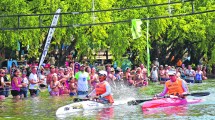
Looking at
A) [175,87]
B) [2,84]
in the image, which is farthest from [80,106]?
[2,84]

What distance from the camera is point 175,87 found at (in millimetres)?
24375

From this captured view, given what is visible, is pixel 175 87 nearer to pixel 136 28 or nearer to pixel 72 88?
pixel 72 88

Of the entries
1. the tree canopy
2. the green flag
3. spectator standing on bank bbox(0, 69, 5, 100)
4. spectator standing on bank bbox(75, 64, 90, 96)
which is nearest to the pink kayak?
spectator standing on bank bbox(75, 64, 90, 96)

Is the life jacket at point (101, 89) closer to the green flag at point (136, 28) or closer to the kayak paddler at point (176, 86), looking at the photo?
the kayak paddler at point (176, 86)

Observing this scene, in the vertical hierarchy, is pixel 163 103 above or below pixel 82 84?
below

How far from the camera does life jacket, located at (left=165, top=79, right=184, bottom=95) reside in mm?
24375

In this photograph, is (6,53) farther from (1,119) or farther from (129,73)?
(1,119)

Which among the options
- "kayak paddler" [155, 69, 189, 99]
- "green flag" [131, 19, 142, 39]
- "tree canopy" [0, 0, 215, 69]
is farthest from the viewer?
"green flag" [131, 19, 142, 39]

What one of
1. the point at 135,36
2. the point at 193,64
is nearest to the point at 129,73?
the point at 135,36

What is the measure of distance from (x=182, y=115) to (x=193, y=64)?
37788 mm

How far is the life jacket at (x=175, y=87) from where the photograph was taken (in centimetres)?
2438

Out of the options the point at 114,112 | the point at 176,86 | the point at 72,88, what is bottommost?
the point at 114,112

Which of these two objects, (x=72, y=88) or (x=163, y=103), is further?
(x=72, y=88)

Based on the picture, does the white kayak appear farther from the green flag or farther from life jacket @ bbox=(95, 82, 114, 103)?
the green flag
